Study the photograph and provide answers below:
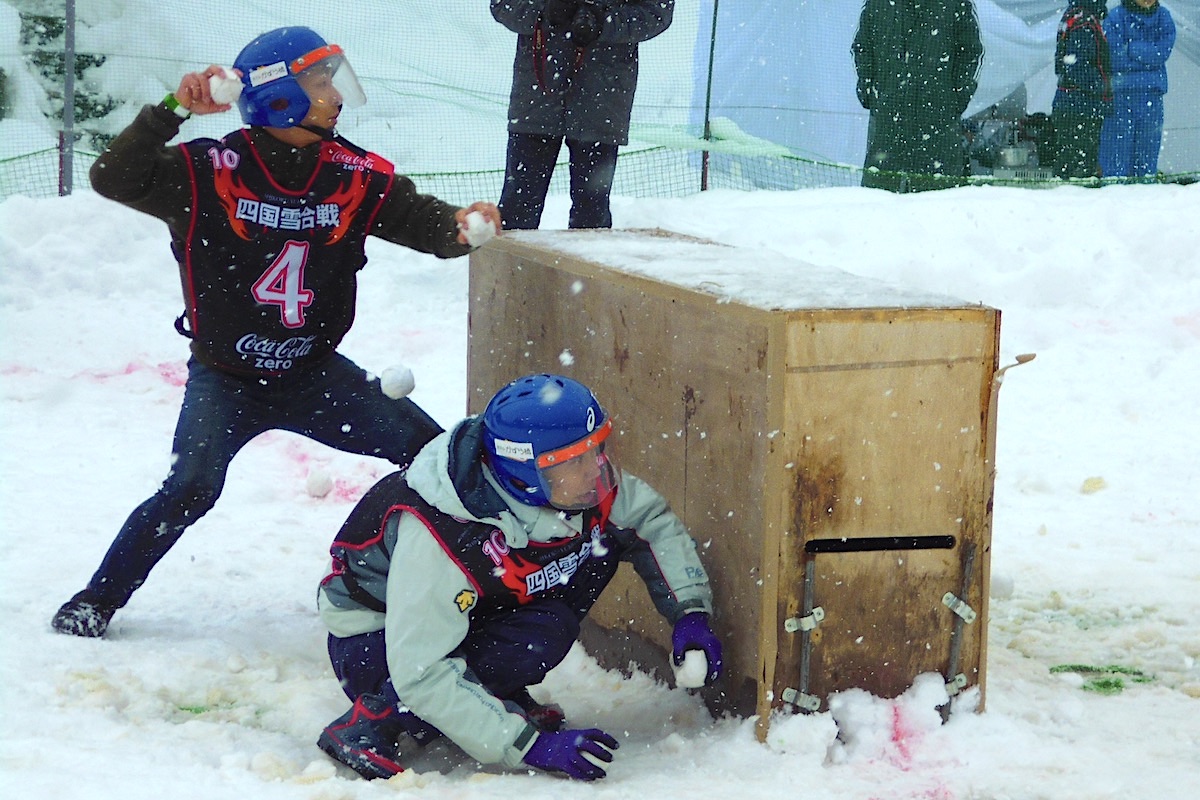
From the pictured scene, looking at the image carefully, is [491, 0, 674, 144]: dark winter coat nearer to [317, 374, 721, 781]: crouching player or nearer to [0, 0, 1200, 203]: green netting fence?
[317, 374, 721, 781]: crouching player

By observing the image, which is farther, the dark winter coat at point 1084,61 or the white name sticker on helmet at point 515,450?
the dark winter coat at point 1084,61

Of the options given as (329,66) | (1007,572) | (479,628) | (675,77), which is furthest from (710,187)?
(479,628)

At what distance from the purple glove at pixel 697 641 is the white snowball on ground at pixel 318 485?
2.49 meters

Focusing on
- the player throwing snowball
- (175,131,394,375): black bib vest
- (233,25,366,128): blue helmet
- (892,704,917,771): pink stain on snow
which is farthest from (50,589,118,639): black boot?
(892,704,917,771): pink stain on snow

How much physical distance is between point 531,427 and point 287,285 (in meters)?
1.15

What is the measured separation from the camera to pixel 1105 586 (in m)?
4.54

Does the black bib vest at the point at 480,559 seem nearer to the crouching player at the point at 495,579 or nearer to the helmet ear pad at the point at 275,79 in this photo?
the crouching player at the point at 495,579

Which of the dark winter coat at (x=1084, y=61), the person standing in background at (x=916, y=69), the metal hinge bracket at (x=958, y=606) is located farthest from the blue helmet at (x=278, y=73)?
the dark winter coat at (x=1084, y=61)

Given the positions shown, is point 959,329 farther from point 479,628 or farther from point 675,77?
point 675,77

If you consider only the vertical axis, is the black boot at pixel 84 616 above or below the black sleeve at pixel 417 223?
below

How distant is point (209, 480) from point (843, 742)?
71.5 inches

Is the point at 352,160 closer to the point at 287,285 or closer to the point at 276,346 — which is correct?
the point at 287,285

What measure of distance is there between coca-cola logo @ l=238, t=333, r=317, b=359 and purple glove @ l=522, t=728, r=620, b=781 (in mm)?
1411

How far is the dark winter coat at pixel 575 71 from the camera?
5.85m
